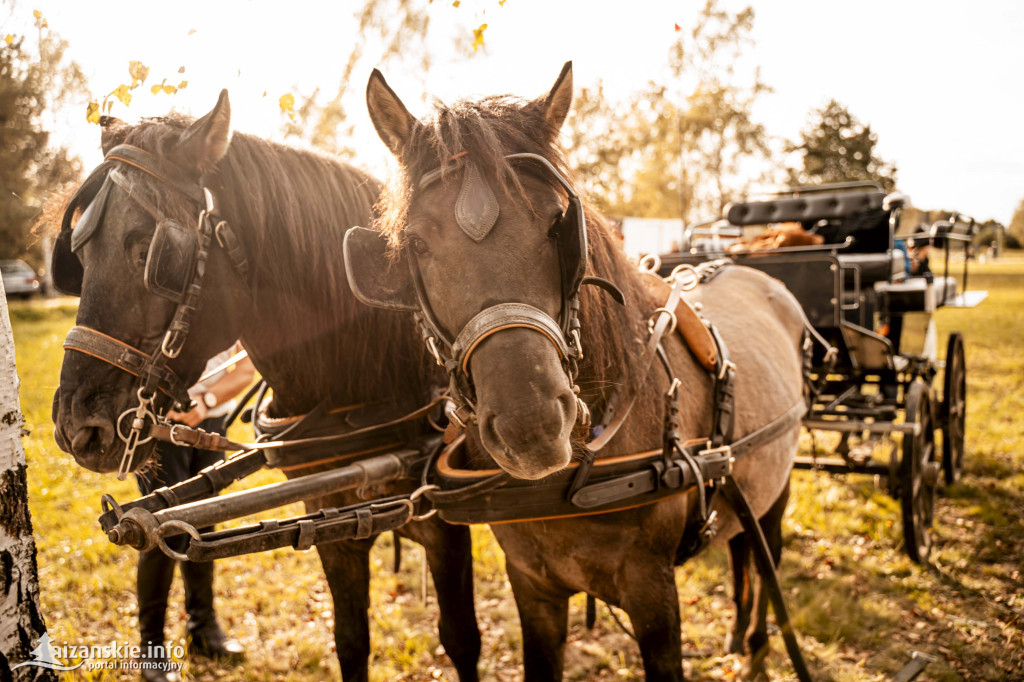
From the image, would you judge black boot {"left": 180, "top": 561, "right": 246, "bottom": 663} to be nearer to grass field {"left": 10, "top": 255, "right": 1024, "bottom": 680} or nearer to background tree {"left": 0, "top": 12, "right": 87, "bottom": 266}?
grass field {"left": 10, "top": 255, "right": 1024, "bottom": 680}

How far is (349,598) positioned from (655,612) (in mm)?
1279

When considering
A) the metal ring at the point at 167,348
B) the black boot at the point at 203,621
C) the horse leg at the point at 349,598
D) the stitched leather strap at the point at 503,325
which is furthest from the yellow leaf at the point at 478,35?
the black boot at the point at 203,621

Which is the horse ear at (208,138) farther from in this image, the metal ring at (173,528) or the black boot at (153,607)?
the black boot at (153,607)

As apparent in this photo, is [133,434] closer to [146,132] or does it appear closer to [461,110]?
[146,132]

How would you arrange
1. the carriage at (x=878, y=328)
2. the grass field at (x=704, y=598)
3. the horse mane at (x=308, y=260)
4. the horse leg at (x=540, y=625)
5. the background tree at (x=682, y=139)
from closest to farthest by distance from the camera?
the horse mane at (x=308, y=260), the horse leg at (x=540, y=625), the grass field at (x=704, y=598), the carriage at (x=878, y=328), the background tree at (x=682, y=139)

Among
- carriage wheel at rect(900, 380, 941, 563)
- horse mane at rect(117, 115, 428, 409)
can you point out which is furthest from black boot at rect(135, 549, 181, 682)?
carriage wheel at rect(900, 380, 941, 563)

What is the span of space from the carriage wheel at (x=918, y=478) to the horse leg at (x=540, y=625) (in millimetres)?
2904

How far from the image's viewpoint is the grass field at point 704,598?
3451 mm

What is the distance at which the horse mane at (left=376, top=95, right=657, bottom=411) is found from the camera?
5.04 ft

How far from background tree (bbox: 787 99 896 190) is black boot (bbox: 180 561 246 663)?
35044 millimetres

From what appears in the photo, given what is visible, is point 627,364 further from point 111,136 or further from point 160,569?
point 160,569

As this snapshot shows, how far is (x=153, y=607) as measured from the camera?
330 centimetres

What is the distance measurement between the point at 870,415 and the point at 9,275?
32243 millimetres

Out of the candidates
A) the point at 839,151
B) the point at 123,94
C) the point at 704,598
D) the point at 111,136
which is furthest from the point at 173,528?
the point at 839,151
